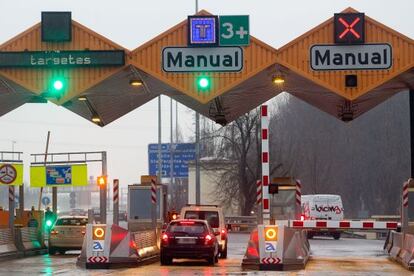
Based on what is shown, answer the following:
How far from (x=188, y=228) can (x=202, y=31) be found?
5.84m

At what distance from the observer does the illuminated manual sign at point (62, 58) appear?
22000 millimetres

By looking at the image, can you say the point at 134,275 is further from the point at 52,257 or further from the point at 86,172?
the point at 86,172

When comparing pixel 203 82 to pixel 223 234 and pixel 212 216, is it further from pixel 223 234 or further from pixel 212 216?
pixel 223 234

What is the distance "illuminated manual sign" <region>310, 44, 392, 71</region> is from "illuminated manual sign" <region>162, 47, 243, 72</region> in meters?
2.12

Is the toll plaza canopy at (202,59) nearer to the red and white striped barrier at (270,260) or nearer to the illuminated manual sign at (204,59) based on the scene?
the illuminated manual sign at (204,59)

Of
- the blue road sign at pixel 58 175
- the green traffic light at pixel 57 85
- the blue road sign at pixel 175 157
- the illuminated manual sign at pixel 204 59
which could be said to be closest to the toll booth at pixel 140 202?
the blue road sign at pixel 58 175

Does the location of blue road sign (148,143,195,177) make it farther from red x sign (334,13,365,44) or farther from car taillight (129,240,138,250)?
red x sign (334,13,365,44)

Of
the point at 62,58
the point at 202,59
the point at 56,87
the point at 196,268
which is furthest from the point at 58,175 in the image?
the point at 202,59

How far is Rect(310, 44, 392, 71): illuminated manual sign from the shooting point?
2180cm

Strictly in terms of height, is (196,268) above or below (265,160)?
below

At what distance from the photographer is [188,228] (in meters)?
24.1

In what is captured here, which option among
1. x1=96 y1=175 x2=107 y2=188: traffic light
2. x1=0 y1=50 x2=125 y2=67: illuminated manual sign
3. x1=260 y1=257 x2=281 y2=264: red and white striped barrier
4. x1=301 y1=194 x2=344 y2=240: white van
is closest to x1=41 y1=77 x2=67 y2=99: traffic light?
x1=0 y1=50 x2=125 y2=67: illuminated manual sign

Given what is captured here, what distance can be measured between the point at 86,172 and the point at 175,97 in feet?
48.8

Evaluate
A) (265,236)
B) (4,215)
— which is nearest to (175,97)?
(265,236)
